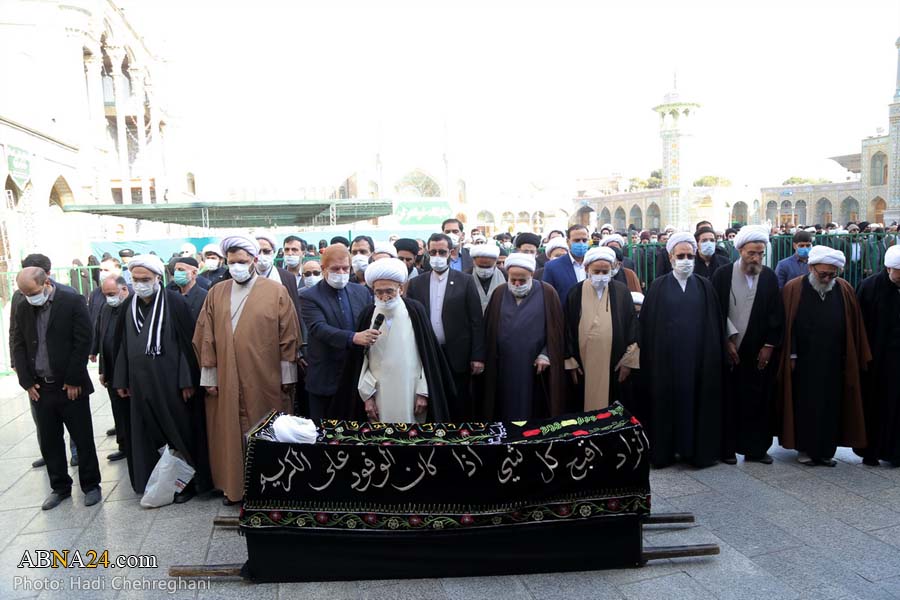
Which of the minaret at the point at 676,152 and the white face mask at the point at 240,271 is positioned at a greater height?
the minaret at the point at 676,152

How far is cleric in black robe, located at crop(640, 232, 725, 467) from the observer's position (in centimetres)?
429

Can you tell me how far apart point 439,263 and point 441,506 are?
2.12 metres

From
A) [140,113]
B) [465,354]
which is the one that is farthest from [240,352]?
[140,113]

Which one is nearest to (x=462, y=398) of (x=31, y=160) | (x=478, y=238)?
(x=478, y=238)

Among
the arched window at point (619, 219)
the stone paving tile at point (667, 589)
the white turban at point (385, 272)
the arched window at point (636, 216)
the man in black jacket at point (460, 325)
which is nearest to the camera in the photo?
the stone paving tile at point (667, 589)

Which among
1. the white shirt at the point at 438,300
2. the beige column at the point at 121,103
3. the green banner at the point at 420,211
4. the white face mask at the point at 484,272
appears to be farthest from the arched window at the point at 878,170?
the white shirt at the point at 438,300

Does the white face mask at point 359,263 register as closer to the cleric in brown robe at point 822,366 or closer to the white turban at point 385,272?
the white turban at point 385,272

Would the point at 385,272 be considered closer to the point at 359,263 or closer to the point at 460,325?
the point at 460,325

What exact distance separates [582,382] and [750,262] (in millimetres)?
1481

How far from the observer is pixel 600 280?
4379 millimetres

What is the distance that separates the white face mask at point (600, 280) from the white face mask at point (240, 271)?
2364 mm

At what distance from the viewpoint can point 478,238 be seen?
8.93 m

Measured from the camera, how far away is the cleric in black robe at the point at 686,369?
14.1 ft

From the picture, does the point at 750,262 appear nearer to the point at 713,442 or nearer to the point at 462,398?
the point at 713,442
